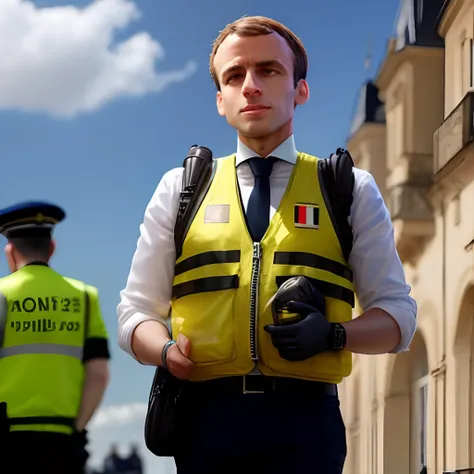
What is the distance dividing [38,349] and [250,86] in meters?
2.37

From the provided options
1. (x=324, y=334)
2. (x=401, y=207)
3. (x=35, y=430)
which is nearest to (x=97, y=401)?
(x=35, y=430)

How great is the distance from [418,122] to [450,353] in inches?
182

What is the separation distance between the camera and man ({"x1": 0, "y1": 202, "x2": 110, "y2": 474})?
Result: 5.62 m

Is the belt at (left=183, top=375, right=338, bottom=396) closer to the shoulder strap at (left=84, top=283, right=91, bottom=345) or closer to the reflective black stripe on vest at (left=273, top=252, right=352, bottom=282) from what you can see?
the reflective black stripe on vest at (left=273, top=252, right=352, bottom=282)

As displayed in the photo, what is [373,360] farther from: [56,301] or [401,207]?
[56,301]

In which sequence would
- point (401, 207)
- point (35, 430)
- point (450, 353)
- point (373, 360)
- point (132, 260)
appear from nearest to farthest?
point (132, 260) < point (35, 430) < point (450, 353) < point (401, 207) < point (373, 360)

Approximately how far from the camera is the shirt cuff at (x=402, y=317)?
359 cm

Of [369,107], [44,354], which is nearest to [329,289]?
[44,354]

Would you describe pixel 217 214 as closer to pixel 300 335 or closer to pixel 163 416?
pixel 300 335

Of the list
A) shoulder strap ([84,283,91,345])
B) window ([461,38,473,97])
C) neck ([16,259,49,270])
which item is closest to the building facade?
window ([461,38,473,97])

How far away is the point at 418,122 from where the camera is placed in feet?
68.9

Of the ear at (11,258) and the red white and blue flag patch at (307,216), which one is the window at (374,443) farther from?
the red white and blue flag patch at (307,216)

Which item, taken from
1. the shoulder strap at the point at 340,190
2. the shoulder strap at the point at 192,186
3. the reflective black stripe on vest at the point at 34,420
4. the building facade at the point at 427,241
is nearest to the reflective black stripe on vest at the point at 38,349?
the reflective black stripe on vest at the point at 34,420

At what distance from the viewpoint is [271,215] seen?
364 centimetres
